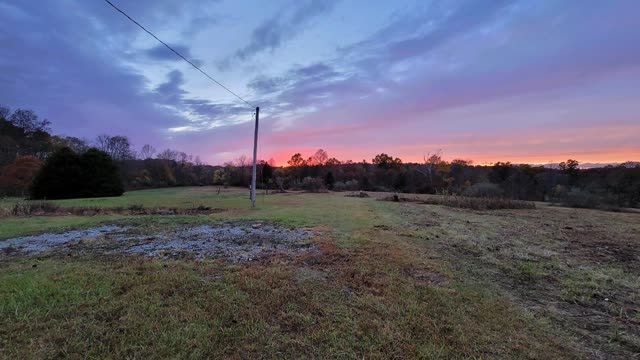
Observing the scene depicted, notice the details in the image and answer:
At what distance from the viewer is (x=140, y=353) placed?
2.82m

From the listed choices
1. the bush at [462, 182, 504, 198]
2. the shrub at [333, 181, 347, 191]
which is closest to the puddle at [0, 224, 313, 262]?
the bush at [462, 182, 504, 198]

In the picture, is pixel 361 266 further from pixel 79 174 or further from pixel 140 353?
pixel 79 174

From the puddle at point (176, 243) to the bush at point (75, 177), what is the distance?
86.9ft

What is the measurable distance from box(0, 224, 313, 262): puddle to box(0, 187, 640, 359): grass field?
0.55 meters

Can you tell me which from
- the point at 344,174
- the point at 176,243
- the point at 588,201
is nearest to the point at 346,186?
the point at 344,174

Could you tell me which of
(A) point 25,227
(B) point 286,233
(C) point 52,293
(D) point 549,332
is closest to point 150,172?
(A) point 25,227

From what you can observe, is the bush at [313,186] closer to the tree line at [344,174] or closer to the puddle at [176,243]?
the tree line at [344,174]

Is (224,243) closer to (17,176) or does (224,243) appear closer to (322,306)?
(322,306)

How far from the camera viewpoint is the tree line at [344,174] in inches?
1196

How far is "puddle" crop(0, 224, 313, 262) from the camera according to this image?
648cm

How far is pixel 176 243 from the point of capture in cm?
739

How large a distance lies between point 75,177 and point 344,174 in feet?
123

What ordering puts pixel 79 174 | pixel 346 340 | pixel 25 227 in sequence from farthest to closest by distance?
1. pixel 79 174
2. pixel 25 227
3. pixel 346 340

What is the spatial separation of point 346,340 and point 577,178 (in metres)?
54.4
